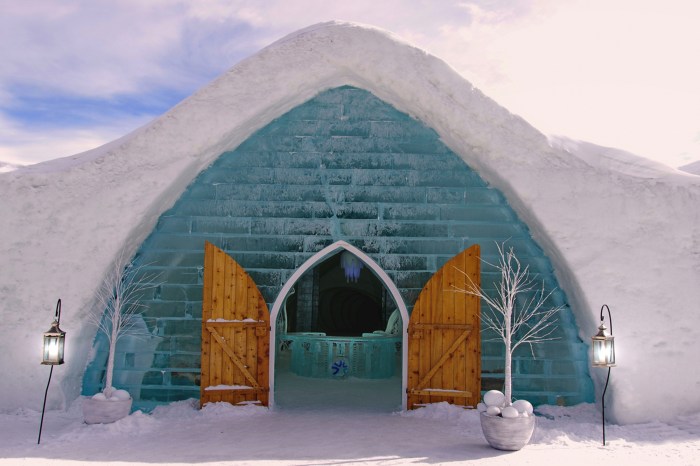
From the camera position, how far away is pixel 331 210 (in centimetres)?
768

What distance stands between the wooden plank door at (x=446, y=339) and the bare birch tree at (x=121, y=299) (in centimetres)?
343

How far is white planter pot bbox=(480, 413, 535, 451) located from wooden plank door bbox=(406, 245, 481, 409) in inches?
57.9

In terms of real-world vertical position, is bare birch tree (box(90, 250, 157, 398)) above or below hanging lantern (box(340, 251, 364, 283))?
below

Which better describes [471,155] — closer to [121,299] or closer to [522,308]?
[522,308]

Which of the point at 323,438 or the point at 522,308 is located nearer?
the point at 323,438

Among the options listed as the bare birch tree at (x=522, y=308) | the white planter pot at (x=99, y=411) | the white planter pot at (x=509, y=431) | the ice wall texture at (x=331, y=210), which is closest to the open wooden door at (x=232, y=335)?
the ice wall texture at (x=331, y=210)

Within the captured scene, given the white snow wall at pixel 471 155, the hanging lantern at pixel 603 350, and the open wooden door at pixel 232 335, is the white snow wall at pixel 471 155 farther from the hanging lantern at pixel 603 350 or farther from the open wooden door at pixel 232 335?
the open wooden door at pixel 232 335

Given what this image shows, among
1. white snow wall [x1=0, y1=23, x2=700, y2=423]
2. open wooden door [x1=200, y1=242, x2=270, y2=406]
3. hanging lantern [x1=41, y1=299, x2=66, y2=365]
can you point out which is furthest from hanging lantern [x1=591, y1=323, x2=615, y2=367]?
hanging lantern [x1=41, y1=299, x2=66, y2=365]

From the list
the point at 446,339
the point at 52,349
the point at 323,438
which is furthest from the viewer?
the point at 446,339

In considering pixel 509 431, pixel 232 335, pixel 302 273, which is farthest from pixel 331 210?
pixel 509 431

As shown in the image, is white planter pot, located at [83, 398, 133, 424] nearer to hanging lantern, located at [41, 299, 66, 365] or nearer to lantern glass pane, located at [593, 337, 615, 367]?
hanging lantern, located at [41, 299, 66, 365]

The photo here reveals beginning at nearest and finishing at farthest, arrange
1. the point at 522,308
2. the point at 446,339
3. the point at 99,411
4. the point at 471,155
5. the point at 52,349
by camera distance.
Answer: the point at 52,349 < the point at 99,411 < the point at 446,339 < the point at 471,155 < the point at 522,308

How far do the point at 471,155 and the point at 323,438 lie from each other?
3.82m

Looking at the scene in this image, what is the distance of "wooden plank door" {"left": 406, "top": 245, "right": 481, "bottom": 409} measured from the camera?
23.9 ft
